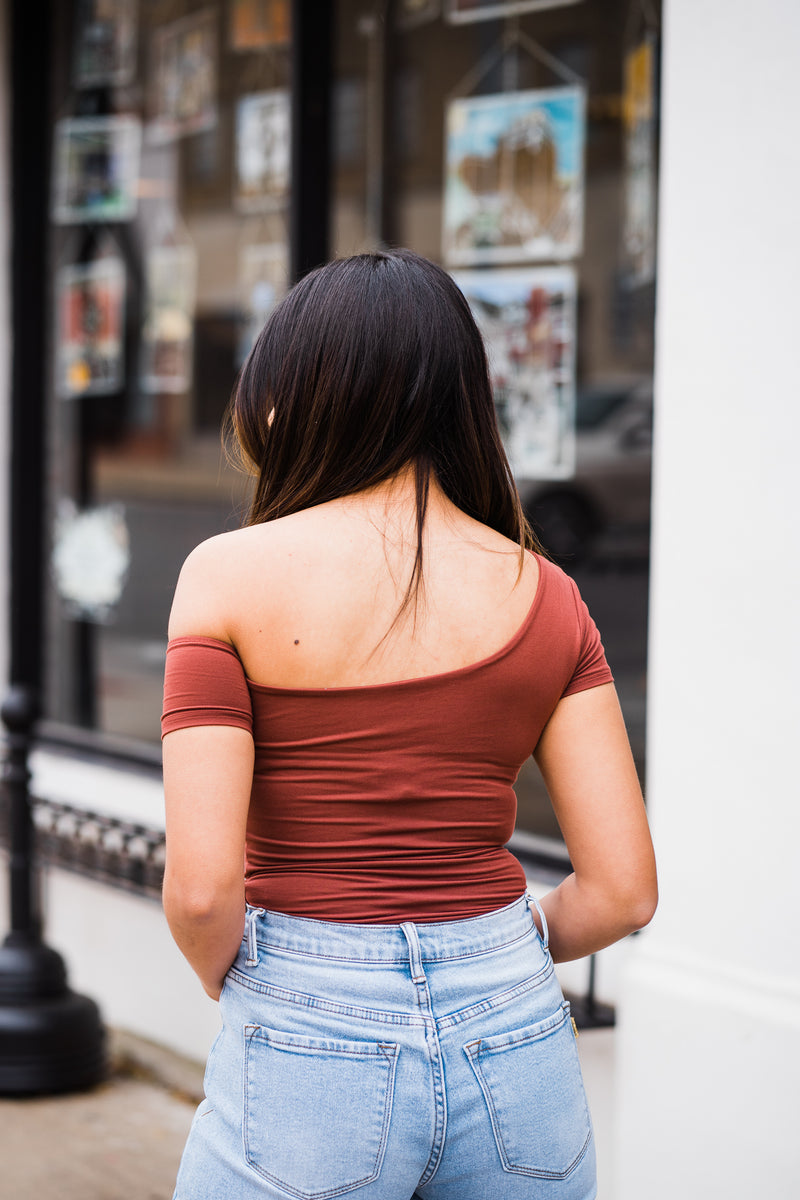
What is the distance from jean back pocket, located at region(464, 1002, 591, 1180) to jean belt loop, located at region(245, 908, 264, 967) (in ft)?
0.84

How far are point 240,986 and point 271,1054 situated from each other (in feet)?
0.33

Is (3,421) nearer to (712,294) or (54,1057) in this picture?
(54,1057)

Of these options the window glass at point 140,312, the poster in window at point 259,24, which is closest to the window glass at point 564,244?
the poster in window at point 259,24

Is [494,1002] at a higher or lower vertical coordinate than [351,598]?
lower

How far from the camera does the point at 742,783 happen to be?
2.69 m

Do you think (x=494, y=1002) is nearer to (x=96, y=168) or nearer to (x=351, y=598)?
(x=351, y=598)

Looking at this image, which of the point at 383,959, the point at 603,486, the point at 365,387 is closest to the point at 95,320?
the point at 603,486

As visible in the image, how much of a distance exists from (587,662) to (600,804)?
6.6 inches

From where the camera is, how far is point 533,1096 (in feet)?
4.90

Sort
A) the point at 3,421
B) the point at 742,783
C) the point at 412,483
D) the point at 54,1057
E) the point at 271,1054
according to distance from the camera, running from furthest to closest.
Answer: the point at 3,421 → the point at 54,1057 → the point at 742,783 → the point at 412,483 → the point at 271,1054

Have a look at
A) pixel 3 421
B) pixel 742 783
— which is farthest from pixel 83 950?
pixel 742 783

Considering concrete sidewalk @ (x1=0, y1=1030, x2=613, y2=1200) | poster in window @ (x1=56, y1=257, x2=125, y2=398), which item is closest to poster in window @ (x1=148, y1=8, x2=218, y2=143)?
poster in window @ (x1=56, y1=257, x2=125, y2=398)

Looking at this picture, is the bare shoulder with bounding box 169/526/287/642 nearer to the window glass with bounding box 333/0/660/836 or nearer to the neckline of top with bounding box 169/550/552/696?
the neckline of top with bounding box 169/550/552/696

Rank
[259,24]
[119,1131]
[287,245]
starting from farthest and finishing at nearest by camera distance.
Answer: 1. [259,24]
2. [287,245]
3. [119,1131]
